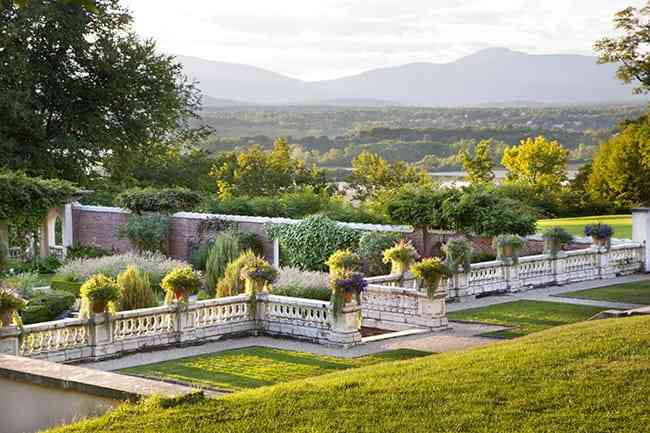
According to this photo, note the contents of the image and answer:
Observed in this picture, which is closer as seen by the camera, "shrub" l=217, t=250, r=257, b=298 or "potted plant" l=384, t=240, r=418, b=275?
"shrub" l=217, t=250, r=257, b=298

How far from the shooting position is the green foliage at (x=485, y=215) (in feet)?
86.7

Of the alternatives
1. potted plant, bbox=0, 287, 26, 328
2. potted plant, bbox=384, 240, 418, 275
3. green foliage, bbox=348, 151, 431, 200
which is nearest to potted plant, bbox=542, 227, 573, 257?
potted plant, bbox=384, 240, 418, 275

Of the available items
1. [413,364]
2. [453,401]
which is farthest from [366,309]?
[453,401]

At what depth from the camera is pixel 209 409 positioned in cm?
859

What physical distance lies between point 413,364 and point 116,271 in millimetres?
14499

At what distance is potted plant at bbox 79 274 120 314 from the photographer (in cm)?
1663

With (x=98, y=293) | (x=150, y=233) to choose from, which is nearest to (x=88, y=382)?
(x=98, y=293)

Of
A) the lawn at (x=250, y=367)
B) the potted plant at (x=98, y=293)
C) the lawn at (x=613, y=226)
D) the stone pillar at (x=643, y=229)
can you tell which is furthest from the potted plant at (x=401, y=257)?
the lawn at (x=613, y=226)

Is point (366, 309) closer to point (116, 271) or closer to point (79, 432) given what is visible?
point (116, 271)

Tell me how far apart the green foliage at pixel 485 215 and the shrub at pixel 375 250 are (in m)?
1.63

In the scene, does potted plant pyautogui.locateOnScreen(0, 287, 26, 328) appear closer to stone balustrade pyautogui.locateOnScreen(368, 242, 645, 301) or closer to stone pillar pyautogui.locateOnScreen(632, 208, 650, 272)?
stone balustrade pyautogui.locateOnScreen(368, 242, 645, 301)

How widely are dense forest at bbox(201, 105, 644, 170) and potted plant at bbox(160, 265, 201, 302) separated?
80855mm

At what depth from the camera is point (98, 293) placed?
16688 millimetres

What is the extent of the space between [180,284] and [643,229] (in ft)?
50.7
